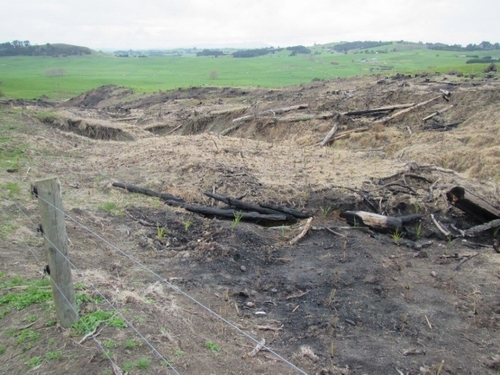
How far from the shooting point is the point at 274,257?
7.10 metres

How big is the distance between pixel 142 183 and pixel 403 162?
6.82 metres

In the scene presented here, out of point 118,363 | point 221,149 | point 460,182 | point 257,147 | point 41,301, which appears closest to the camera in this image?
point 118,363

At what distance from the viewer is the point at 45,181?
3.72 metres

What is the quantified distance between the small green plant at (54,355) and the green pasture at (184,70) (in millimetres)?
41301

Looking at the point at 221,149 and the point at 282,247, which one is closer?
the point at 282,247

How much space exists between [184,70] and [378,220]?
260ft

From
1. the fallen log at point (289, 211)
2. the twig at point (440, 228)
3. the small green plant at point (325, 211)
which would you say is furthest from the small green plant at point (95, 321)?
the twig at point (440, 228)

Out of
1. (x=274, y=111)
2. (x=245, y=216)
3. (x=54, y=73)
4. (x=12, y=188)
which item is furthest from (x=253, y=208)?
(x=54, y=73)

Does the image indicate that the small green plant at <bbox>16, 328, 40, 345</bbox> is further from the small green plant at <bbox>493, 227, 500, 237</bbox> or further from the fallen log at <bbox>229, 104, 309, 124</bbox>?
the fallen log at <bbox>229, 104, 309, 124</bbox>

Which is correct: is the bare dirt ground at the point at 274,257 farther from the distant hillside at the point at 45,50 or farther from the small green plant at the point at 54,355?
the distant hillside at the point at 45,50

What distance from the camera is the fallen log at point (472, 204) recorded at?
7.96 metres

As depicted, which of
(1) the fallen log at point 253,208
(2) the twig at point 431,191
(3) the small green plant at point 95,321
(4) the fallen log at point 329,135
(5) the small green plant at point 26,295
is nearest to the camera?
(3) the small green plant at point 95,321

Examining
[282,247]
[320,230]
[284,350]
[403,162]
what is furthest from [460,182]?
[284,350]

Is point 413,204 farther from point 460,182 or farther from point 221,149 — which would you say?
point 221,149
